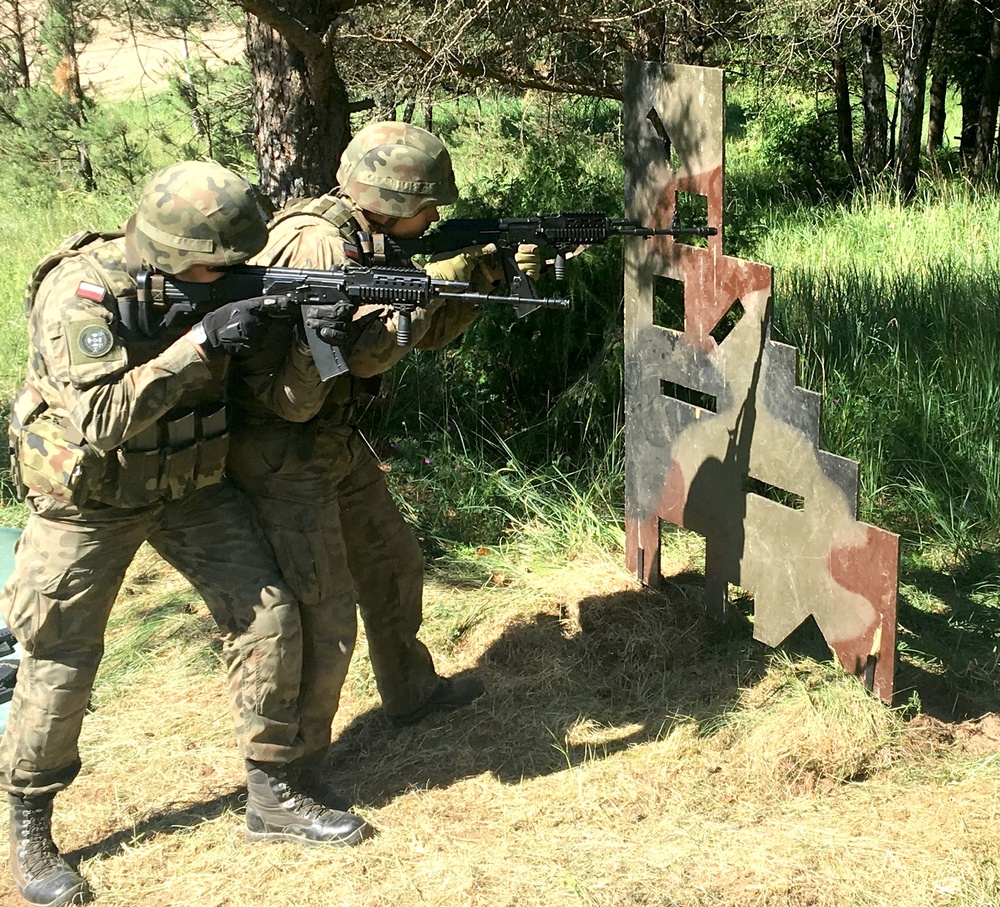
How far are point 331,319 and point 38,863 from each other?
1.77 meters

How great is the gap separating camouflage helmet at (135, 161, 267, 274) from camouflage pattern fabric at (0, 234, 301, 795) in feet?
0.58

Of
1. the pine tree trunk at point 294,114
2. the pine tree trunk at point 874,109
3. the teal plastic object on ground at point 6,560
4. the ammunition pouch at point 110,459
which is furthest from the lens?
the pine tree trunk at point 874,109

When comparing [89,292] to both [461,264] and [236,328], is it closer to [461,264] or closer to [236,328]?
[236,328]

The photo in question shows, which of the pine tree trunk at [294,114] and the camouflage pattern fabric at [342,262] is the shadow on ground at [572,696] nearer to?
the camouflage pattern fabric at [342,262]

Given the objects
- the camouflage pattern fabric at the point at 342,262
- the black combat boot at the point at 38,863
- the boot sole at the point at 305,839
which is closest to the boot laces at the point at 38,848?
the black combat boot at the point at 38,863

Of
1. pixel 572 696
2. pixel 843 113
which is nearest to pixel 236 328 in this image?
pixel 572 696

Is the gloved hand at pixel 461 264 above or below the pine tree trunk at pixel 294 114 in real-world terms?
below

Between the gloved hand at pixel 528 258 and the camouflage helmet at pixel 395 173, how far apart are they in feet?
1.50

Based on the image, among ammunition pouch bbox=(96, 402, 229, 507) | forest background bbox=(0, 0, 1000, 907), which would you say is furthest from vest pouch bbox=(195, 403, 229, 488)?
forest background bbox=(0, 0, 1000, 907)

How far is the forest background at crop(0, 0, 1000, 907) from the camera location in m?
3.43

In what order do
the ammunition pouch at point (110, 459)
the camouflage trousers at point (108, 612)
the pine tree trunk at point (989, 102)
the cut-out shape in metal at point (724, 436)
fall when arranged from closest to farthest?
the ammunition pouch at point (110, 459) → the camouflage trousers at point (108, 612) → the cut-out shape in metal at point (724, 436) → the pine tree trunk at point (989, 102)

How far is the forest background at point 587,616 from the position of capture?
3426mm

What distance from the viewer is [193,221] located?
312cm

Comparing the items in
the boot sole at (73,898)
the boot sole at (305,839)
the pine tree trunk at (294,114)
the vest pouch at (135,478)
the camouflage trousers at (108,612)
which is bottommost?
the boot sole at (73,898)
